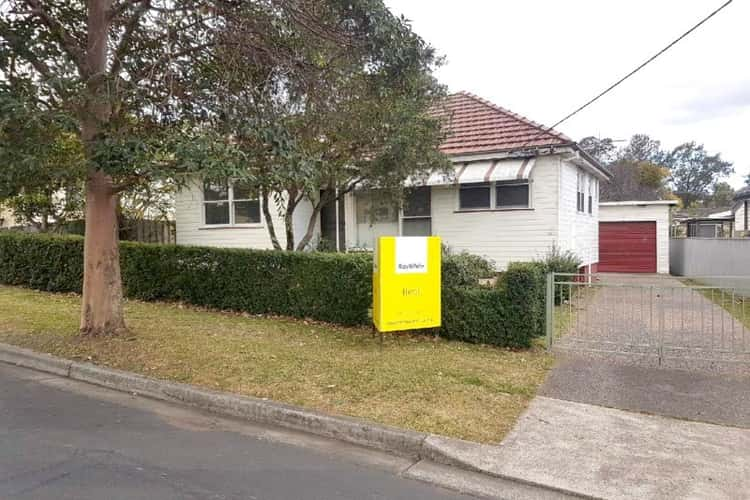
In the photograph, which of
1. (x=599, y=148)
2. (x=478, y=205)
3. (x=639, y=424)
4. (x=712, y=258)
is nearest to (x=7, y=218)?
(x=478, y=205)

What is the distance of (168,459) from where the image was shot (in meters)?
4.03

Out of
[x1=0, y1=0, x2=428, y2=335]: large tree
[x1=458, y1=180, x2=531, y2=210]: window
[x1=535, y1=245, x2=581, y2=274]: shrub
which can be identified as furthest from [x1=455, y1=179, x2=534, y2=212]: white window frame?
[x1=0, y1=0, x2=428, y2=335]: large tree

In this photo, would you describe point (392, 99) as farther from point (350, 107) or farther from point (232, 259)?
point (232, 259)

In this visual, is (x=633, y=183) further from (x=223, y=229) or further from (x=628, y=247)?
(x=223, y=229)

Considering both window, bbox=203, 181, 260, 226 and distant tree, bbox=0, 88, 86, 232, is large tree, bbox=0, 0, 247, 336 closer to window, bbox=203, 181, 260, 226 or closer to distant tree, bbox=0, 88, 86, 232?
distant tree, bbox=0, 88, 86, 232

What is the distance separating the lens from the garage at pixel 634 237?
20.5 meters

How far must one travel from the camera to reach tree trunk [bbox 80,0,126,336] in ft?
21.1

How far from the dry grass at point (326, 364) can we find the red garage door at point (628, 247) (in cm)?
1587

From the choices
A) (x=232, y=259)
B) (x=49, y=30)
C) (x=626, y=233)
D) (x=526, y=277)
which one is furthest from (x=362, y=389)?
(x=626, y=233)

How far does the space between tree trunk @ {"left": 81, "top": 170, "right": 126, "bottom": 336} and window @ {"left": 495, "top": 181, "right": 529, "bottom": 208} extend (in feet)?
31.2

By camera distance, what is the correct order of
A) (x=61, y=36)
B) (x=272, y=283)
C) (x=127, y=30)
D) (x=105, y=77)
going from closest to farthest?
(x=105, y=77) < (x=61, y=36) < (x=127, y=30) < (x=272, y=283)

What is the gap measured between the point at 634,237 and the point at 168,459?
2087 centimetres

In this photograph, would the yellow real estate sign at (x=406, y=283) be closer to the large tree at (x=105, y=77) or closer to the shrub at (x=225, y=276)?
the shrub at (x=225, y=276)

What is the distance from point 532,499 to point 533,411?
153 cm
